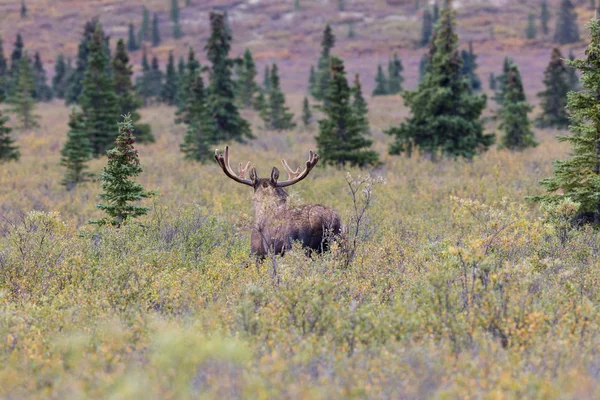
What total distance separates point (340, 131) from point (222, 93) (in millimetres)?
12832

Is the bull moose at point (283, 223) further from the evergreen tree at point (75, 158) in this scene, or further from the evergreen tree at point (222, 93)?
the evergreen tree at point (222, 93)

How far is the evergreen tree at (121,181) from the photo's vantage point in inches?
452

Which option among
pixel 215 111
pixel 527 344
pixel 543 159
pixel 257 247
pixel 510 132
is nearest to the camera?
pixel 527 344

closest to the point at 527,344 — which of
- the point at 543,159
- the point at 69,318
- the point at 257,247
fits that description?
the point at 69,318

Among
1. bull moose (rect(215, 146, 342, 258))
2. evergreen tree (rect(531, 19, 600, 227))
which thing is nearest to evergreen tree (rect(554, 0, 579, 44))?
evergreen tree (rect(531, 19, 600, 227))

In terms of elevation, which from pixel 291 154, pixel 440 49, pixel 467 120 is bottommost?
pixel 291 154

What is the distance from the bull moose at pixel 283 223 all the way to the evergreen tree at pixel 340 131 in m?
11.9

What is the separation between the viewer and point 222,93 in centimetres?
3338

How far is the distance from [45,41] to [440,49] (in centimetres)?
11180

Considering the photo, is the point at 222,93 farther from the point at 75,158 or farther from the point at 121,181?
the point at 121,181

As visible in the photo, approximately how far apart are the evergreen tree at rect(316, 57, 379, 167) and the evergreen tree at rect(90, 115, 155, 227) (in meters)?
11.1

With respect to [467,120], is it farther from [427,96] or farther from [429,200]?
[429,200]

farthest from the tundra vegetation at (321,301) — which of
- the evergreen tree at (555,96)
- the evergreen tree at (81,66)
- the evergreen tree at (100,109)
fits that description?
the evergreen tree at (81,66)

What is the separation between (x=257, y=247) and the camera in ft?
32.9
